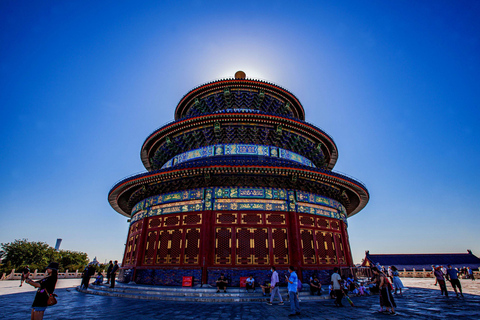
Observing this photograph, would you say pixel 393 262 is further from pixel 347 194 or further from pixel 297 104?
pixel 297 104

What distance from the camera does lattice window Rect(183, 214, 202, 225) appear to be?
46.5 ft

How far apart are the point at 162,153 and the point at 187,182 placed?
21.0 ft

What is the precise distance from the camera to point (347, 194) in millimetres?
18672

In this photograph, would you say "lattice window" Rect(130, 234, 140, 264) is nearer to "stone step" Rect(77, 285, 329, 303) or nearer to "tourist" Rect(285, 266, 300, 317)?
"stone step" Rect(77, 285, 329, 303)

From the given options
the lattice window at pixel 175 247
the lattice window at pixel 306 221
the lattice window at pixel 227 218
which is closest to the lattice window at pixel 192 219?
the lattice window at pixel 175 247

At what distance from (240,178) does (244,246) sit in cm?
394

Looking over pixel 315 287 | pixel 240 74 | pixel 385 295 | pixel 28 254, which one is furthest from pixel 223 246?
pixel 28 254

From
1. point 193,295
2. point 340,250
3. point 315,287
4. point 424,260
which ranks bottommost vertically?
point 193,295

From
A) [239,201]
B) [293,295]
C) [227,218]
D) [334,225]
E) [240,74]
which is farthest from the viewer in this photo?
[240,74]

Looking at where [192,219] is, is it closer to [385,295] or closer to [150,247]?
[150,247]

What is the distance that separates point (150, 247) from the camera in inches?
594

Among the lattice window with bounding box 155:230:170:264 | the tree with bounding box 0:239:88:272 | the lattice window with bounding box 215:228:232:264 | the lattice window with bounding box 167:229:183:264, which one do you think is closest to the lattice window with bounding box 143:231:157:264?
the lattice window with bounding box 155:230:170:264

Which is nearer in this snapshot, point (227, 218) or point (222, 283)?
point (222, 283)

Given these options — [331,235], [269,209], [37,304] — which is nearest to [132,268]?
[269,209]
